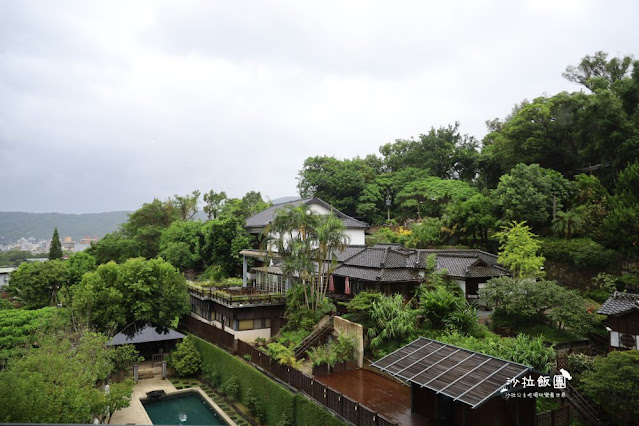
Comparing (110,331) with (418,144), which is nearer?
(110,331)

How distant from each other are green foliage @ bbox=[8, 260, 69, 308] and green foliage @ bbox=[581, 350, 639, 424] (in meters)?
23.1

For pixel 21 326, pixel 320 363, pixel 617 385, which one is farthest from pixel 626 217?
pixel 21 326

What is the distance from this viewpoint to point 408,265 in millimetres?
15305

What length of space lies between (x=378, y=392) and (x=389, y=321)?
239cm

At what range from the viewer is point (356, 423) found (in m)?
8.36

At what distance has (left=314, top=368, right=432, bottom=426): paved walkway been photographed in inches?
346

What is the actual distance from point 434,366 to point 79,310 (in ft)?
42.8

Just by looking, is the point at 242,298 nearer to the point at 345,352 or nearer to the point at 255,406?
the point at 255,406

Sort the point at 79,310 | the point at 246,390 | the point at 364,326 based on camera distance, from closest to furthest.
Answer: the point at 246,390
the point at 364,326
the point at 79,310

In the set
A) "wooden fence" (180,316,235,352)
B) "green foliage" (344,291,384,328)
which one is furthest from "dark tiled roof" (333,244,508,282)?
"wooden fence" (180,316,235,352)

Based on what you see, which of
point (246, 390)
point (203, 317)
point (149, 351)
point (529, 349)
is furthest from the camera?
point (203, 317)

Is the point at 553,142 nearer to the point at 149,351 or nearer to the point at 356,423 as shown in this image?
the point at 356,423

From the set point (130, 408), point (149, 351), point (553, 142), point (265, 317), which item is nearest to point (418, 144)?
point (553, 142)

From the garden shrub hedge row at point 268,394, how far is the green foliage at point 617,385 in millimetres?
5144
